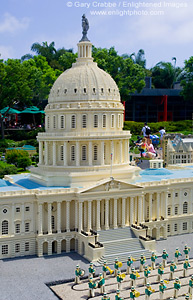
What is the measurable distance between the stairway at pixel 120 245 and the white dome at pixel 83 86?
17229 millimetres

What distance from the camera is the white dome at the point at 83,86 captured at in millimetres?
58188

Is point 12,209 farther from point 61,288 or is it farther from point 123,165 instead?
point 123,165

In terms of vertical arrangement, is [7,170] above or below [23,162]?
below

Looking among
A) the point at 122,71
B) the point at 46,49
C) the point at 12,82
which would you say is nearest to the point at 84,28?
the point at 12,82

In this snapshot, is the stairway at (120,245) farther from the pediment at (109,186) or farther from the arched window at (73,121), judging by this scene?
the arched window at (73,121)

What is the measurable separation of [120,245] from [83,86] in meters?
20.7

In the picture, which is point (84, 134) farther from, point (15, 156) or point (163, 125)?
Result: point (163, 125)

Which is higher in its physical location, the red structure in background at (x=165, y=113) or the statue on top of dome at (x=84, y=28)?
the statue on top of dome at (x=84, y=28)

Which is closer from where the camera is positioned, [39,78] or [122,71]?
[39,78]

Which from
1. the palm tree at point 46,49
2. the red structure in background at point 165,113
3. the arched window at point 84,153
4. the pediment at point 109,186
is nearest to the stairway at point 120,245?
the pediment at point 109,186

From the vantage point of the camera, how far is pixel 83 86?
58.3m

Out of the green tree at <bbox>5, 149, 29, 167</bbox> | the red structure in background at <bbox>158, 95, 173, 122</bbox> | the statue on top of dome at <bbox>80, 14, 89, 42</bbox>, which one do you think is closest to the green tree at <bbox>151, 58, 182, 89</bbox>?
the red structure in background at <bbox>158, 95, 173, 122</bbox>

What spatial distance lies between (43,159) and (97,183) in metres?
10.4

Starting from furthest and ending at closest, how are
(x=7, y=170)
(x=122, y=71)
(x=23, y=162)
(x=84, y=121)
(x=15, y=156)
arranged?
(x=122, y=71) → (x=15, y=156) → (x=23, y=162) → (x=7, y=170) → (x=84, y=121)
